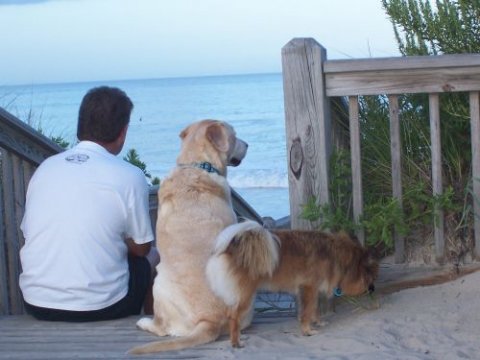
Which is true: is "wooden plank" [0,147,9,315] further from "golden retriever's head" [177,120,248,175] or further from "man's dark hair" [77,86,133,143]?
"golden retriever's head" [177,120,248,175]

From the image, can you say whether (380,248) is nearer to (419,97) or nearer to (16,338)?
(419,97)

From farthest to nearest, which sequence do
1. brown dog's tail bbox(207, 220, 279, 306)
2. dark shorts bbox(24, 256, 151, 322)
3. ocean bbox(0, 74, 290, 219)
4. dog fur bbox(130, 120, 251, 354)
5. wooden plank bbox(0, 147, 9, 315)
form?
ocean bbox(0, 74, 290, 219)
wooden plank bbox(0, 147, 9, 315)
dark shorts bbox(24, 256, 151, 322)
dog fur bbox(130, 120, 251, 354)
brown dog's tail bbox(207, 220, 279, 306)

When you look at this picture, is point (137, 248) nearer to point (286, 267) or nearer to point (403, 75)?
point (286, 267)

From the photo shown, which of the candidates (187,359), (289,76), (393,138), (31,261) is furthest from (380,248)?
(31,261)

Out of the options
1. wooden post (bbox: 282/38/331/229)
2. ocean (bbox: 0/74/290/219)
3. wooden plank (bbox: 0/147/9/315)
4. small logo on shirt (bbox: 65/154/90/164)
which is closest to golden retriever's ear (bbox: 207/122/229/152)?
wooden post (bbox: 282/38/331/229)

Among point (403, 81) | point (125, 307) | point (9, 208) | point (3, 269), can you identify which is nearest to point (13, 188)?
point (9, 208)

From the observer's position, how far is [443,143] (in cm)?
546

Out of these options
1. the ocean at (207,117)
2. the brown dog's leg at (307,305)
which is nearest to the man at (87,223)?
the brown dog's leg at (307,305)

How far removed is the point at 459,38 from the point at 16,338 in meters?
3.53

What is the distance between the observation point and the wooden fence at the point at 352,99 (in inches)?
195

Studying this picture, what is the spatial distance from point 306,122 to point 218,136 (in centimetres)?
57

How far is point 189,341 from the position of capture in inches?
176

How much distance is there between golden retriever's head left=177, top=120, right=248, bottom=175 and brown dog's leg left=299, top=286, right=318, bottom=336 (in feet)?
2.79

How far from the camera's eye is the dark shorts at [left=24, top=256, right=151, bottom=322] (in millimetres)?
5141
